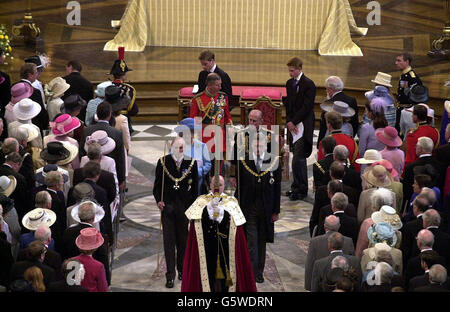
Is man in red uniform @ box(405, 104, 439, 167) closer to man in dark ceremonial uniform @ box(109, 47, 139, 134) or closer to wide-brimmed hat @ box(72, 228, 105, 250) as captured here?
man in dark ceremonial uniform @ box(109, 47, 139, 134)

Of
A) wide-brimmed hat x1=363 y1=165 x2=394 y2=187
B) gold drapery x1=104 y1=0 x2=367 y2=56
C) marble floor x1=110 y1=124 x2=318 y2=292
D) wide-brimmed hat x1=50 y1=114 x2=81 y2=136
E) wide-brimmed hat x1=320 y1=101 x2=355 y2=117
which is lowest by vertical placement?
marble floor x1=110 y1=124 x2=318 y2=292

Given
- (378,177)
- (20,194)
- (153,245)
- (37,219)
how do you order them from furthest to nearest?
1. (153,245)
2. (378,177)
3. (20,194)
4. (37,219)

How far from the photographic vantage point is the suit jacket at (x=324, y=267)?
7.75 meters

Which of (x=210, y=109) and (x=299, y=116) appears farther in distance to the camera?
(x=299, y=116)

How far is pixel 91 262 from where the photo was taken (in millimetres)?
7617

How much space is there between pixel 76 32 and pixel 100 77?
383 cm

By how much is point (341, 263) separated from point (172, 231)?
2376 millimetres

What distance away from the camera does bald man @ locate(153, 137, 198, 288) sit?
30.2 ft

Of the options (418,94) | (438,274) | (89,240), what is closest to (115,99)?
(89,240)

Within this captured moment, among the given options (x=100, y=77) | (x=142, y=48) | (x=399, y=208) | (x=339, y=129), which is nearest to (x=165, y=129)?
(x=100, y=77)

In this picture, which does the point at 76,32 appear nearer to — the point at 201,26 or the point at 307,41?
the point at 201,26

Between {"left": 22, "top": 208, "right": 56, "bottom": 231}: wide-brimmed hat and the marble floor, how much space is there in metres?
1.37

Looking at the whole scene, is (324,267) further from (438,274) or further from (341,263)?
(438,274)

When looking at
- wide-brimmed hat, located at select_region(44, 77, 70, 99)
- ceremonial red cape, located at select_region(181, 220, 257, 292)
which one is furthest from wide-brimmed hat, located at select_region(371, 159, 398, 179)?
wide-brimmed hat, located at select_region(44, 77, 70, 99)
